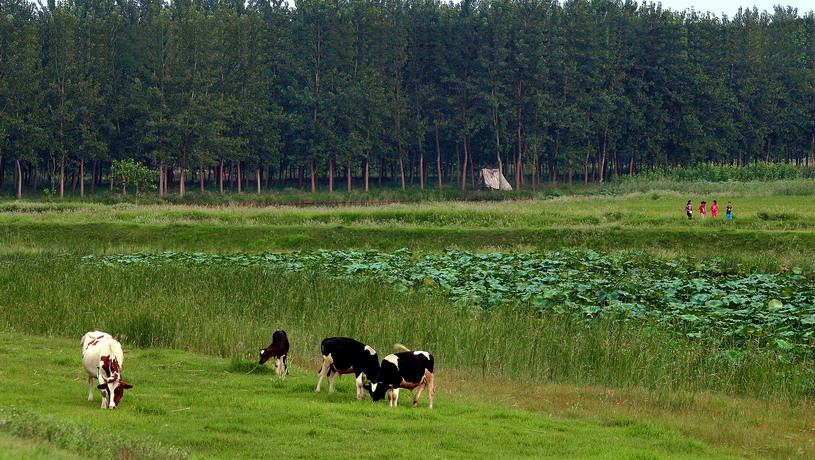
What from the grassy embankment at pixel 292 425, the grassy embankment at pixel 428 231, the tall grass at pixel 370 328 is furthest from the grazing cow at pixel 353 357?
the grassy embankment at pixel 428 231

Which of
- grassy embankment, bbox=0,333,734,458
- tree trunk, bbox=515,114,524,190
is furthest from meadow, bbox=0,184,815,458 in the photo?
tree trunk, bbox=515,114,524,190

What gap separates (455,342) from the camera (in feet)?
54.1

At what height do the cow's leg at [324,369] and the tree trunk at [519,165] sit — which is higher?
the tree trunk at [519,165]

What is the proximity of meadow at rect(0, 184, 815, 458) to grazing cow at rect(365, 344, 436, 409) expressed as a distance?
1.05 ft

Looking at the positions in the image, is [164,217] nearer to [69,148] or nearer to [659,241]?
[659,241]

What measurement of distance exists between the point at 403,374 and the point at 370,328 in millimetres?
6307

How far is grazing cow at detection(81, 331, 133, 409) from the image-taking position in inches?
426

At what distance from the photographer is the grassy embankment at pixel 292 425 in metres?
9.47

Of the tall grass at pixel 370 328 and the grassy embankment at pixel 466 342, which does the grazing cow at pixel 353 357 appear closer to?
the grassy embankment at pixel 466 342

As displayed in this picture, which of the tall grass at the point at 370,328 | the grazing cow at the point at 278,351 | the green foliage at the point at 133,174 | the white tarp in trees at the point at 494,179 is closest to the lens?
the grazing cow at the point at 278,351

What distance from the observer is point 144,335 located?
17203 millimetres

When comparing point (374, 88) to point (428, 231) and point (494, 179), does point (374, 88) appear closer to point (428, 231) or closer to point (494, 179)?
point (494, 179)

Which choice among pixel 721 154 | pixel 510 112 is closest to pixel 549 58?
pixel 510 112

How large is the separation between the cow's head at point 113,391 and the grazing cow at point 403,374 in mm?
3252
